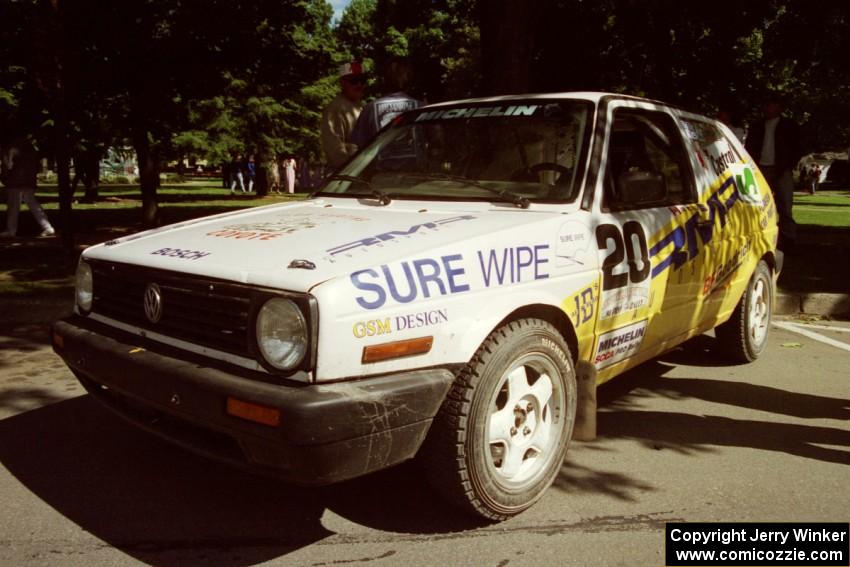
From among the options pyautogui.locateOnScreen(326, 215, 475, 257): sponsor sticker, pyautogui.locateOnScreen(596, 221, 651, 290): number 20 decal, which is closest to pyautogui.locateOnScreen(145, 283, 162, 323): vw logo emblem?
pyautogui.locateOnScreen(326, 215, 475, 257): sponsor sticker

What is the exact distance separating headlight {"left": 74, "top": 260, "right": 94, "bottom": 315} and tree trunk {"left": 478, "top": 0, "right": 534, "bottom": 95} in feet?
20.5

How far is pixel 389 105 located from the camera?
20.8 ft

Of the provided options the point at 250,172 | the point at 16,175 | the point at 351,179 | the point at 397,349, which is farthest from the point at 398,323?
the point at 250,172

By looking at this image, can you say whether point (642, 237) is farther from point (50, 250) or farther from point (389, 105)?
point (50, 250)

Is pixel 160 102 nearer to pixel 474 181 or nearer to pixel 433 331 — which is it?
pixel 474 181

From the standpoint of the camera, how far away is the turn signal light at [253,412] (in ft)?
8.47

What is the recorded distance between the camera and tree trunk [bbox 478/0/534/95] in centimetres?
891

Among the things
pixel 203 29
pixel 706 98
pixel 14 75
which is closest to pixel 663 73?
pixel 706 98

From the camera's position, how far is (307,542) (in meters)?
3.03

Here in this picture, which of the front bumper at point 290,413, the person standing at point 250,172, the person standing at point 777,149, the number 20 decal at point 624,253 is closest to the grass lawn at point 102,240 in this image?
the person standing at point 777,149

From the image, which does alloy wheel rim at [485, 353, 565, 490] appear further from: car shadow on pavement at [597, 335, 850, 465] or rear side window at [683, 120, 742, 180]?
rear side window at [683, 120, 742, 180]

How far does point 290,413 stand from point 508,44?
23.8ft

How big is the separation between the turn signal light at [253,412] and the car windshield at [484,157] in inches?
62.9

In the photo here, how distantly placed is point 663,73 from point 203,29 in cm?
1180
